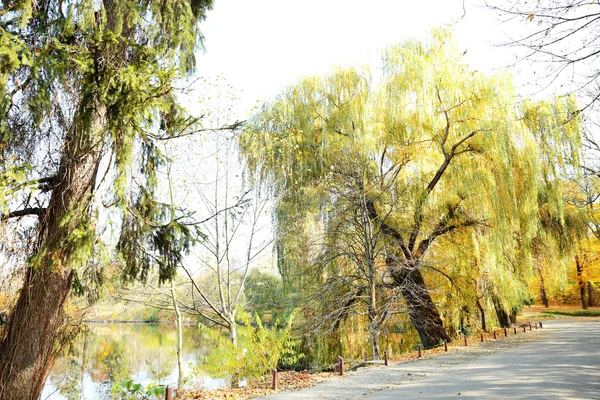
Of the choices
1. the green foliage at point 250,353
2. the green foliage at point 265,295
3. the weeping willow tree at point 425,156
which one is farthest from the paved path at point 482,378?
the green foliage at point 265,295

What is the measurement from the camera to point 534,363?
11.0m

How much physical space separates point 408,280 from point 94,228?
37.9 ft

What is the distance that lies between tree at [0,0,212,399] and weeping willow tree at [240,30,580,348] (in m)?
7.06

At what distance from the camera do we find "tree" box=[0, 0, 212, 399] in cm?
521

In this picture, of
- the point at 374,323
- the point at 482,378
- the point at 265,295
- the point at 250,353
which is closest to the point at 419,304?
the point at 374,323

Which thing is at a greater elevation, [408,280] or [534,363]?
[408,280]

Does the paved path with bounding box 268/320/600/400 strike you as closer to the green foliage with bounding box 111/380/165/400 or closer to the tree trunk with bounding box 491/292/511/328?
the green foliage with bounding box 111/380/165/400

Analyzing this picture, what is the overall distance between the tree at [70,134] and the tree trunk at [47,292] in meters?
0.01

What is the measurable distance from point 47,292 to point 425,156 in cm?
1241

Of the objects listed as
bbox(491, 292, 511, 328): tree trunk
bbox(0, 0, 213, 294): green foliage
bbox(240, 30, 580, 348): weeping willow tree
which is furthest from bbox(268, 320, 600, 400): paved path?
bbox(491, 292, 511, 328): tree trunk

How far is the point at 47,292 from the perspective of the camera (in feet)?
19.0

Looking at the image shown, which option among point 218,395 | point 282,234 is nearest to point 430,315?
point 282,234

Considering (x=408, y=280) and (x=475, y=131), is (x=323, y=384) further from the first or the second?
(x=475, y=131)

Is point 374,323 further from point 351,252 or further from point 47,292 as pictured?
point 47,292
